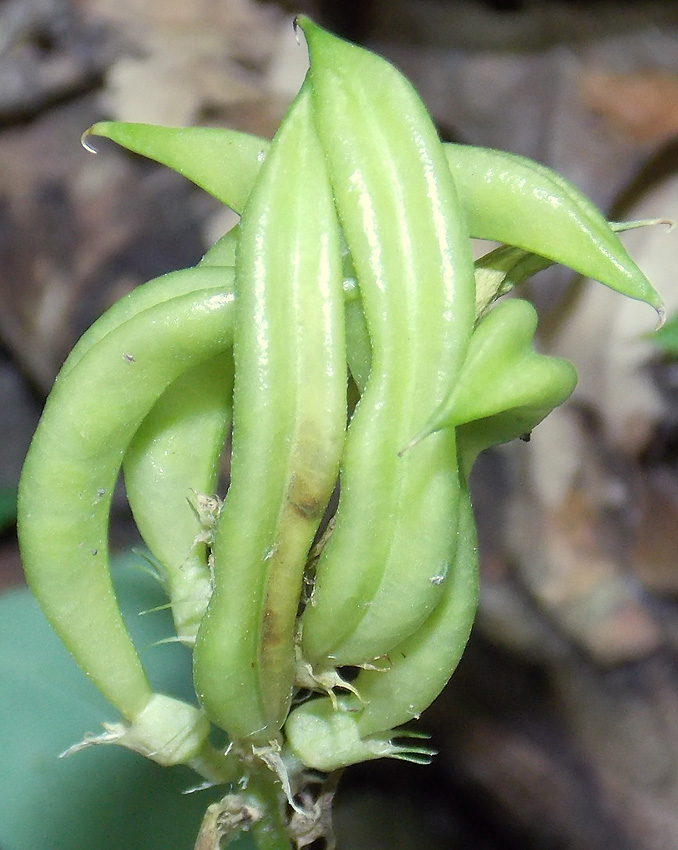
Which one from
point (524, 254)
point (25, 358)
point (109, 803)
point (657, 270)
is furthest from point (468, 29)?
point (109, 803)

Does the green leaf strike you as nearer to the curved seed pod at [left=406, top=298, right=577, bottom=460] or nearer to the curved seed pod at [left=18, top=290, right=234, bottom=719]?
the curved seed pod at [left=18, top=290, right=234, bottom=719]

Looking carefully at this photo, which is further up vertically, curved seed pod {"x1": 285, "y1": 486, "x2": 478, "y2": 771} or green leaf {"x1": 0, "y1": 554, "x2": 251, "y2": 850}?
curved seed pod {"x1": 285, "y1": 486, "x2": 478, "y2": 771}

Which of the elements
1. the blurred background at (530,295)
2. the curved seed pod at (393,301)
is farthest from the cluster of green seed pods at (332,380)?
the blurred background at (530,295)

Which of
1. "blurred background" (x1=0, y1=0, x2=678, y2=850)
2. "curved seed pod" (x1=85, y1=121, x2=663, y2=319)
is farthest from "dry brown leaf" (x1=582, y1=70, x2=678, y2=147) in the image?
"curved seed pod" (x1=85, y1=121, x2=663, y2=319)

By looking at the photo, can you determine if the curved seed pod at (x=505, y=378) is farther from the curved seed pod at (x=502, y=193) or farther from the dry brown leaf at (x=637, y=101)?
the dry brown leaf at (x=637, y=101)

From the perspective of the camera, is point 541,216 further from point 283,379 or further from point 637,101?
point 637,101

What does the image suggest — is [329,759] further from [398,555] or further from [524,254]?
[524,254]

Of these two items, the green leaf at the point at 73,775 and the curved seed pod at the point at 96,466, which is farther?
the green leaf at the point at 73,775
